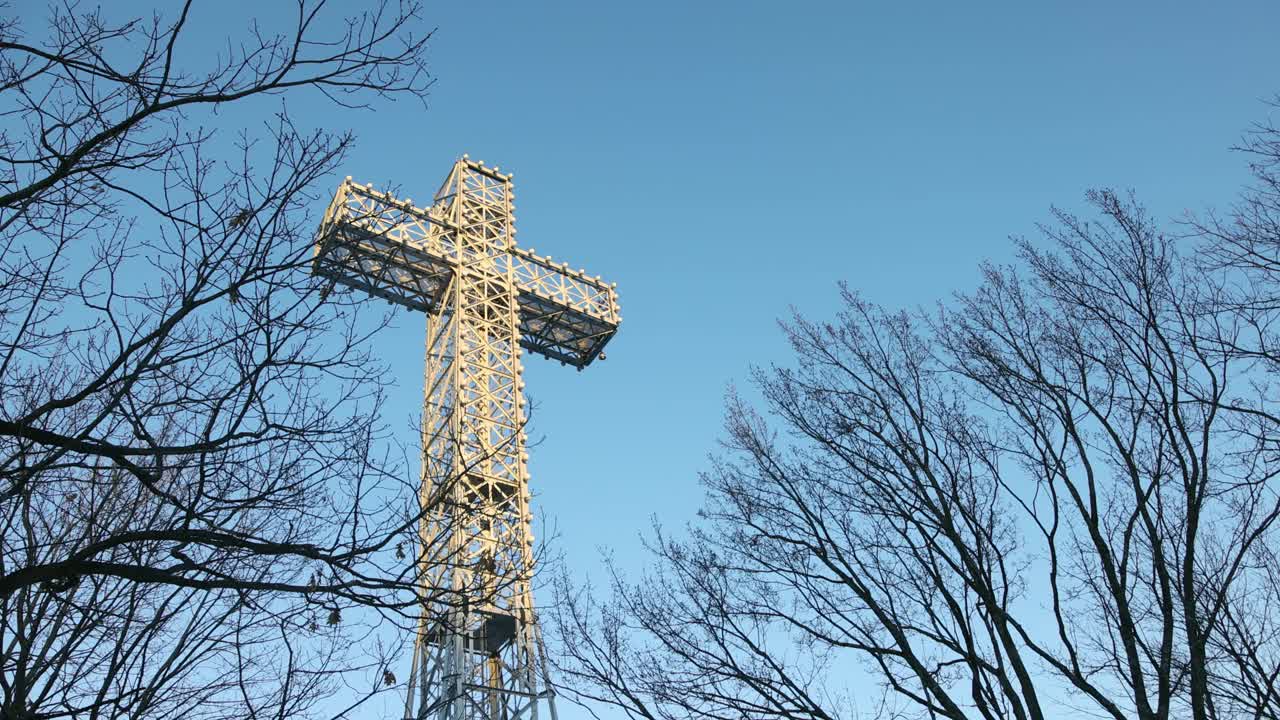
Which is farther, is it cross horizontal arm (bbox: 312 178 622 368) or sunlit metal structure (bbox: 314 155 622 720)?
cross horizontal arm (bbox: 312 178 622 368)

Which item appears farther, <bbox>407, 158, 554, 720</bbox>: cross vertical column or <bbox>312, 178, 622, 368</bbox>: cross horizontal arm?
<bbox>312, 178, 622, 368</bbox>: cross horizontal arm

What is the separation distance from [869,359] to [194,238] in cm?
630

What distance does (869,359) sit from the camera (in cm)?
947

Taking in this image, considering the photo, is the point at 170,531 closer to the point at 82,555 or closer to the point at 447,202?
the point at 82,555

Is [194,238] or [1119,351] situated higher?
[1119,351]

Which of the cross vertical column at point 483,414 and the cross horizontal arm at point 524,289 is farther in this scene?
the cross horizontal arm at point 524,289

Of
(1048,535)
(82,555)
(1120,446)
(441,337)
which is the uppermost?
(441,337)

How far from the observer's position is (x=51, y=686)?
682cm

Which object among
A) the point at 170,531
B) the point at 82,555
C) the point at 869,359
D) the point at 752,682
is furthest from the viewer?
the point at 869,359

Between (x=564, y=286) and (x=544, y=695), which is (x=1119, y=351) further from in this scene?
(x=564, y=286)

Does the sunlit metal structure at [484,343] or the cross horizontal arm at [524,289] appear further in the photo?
the cross horizontal arm at [524,289]

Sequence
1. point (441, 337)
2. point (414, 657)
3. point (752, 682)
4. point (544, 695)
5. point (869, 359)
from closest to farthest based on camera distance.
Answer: point (752, 682), point (869, 359), point (544, 695), point (414, 657), point (441, 337)

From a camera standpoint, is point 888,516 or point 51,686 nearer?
point 51,686

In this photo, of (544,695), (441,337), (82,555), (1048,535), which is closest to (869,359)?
(1048,535)
